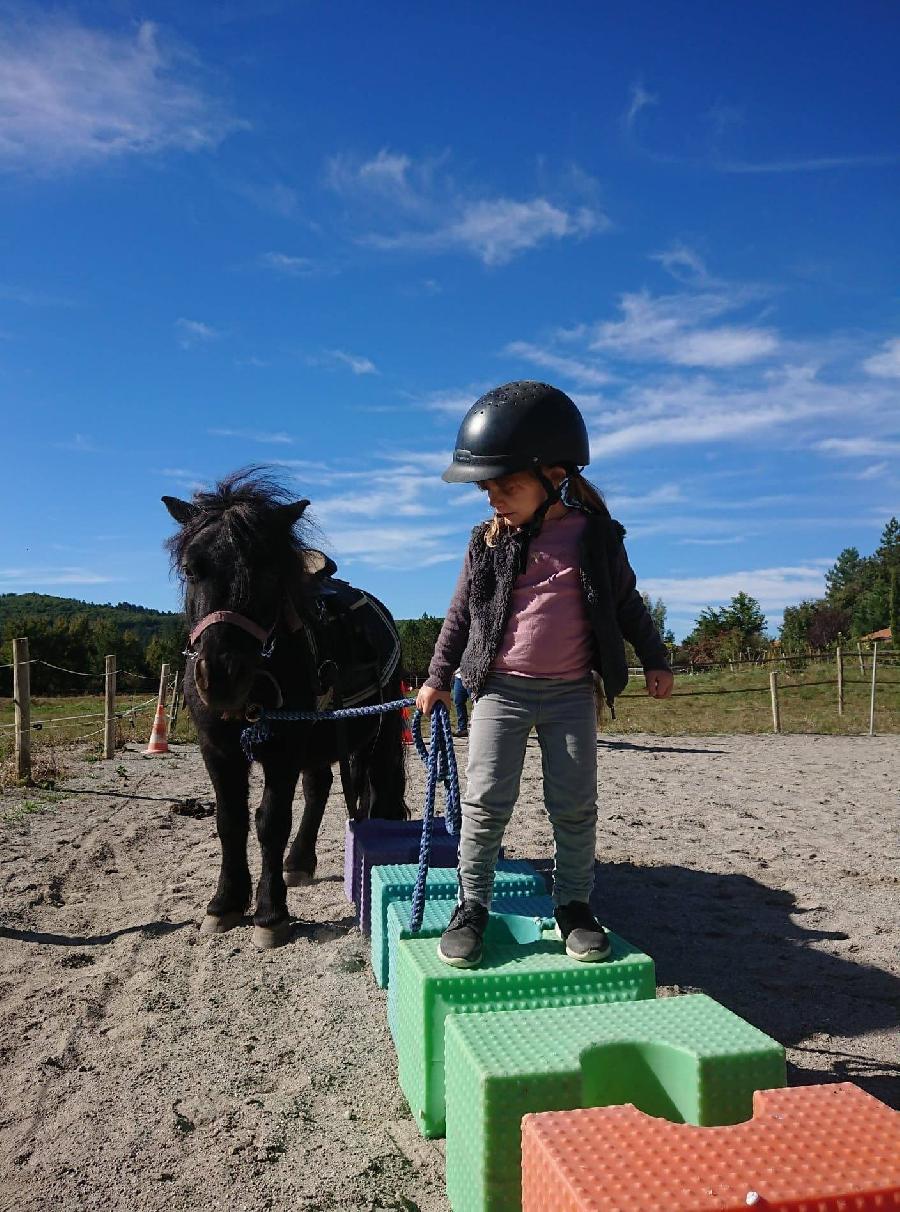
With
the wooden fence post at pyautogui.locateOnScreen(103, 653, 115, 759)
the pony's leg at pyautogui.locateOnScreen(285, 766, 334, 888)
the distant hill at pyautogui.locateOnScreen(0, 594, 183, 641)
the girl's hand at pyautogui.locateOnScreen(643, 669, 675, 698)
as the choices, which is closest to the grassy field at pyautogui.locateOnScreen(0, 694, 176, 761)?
the wooden fence post at pyautogui.locateOnScreen(103, 653, 115, 759)

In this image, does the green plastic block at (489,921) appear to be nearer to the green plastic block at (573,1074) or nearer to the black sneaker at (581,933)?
the black sneaker at (581,933)

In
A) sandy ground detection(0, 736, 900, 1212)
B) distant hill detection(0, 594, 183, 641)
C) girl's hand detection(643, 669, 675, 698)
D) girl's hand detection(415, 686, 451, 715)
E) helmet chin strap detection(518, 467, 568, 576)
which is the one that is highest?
distant hill detection(0, 594, 183, 641)

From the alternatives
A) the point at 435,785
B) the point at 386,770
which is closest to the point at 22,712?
the point at 386,770

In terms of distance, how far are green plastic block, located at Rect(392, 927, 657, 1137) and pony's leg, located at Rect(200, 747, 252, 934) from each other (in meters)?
1.81

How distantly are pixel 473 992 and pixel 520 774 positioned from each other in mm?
680

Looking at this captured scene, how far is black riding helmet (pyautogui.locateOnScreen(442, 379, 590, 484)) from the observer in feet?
9.41

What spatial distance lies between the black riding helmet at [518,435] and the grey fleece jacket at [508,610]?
243 millimetres

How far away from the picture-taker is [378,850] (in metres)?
4.07

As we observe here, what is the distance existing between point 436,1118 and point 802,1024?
157cm

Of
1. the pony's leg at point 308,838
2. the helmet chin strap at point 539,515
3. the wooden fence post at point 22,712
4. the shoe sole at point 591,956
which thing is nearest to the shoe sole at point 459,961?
the shoe sole at point 591,956

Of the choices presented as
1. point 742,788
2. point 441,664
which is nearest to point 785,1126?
point 441,664

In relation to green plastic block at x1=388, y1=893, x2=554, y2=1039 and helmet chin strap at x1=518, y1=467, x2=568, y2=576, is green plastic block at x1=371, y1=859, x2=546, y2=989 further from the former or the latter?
helmet chin strap at x1=518, y1=467, x2=568, y2=576

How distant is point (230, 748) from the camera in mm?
4168

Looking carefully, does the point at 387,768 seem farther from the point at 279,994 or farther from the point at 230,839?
the point at 279,994
